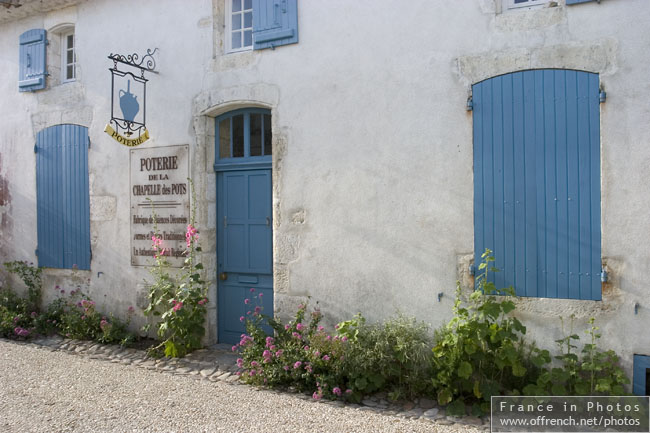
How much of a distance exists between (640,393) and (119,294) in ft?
17.4

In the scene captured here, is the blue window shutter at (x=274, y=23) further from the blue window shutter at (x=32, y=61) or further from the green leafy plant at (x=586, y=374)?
the green leafy plant at (x=586, y=374)

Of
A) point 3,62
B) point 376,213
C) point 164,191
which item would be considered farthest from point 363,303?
point 3,62

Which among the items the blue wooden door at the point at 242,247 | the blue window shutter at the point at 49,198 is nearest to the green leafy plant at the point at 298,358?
the blue wooden door at the point at 242,247

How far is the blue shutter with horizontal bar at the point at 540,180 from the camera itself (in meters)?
3.99

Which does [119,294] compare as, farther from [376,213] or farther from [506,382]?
[506,382]

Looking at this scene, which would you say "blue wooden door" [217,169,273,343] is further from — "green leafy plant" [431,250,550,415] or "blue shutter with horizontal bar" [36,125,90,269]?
"green leafy plant" [431,250,550,415]

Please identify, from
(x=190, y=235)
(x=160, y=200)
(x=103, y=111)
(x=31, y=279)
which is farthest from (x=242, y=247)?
(x=31, y=279)

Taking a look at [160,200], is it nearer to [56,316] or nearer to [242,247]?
[242,247]

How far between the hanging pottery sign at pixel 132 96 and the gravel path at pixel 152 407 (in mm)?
2456

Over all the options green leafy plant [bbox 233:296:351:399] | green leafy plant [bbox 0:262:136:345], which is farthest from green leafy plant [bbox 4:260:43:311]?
green leafy plant [bbox 233:296:351:399]

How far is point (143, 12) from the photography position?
5.97 metres

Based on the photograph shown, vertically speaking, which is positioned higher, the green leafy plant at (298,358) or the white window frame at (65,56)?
the white window frame at (65,56)

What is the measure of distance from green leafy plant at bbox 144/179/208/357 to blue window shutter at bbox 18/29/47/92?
2.88 metres

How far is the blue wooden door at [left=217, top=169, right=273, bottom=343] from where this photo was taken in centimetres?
546
